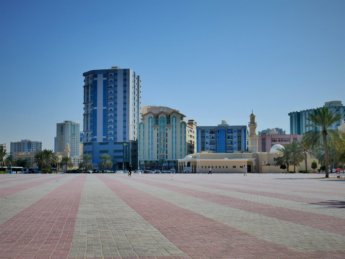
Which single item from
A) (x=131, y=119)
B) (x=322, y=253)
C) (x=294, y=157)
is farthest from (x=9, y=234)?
(x=131, y=119)

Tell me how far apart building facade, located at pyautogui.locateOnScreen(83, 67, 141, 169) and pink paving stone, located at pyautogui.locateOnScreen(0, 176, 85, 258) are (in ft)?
499

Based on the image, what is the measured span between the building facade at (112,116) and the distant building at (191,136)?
23359 mm

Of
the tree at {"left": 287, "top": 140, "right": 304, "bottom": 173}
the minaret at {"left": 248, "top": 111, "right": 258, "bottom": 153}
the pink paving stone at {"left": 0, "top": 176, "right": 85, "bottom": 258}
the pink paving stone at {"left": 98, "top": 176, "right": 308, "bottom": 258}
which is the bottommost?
the pink paving stone at {"left": 98, "top": 176, "right": 308, "bottom": 258}

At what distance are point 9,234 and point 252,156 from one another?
399ft

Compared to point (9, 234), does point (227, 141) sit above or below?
above

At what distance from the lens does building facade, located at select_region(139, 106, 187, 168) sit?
15525 centimetres

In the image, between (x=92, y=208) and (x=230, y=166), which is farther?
(x=230, y=166)

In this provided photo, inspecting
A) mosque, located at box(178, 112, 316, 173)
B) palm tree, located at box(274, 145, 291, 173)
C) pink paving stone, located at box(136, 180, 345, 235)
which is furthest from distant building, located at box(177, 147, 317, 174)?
pink paving stone, located at box(136, 180, 345, 235)

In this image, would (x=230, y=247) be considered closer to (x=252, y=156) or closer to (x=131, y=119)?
(x=252, y=156)

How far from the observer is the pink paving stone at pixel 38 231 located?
28.0ft

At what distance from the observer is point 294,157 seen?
343 ft

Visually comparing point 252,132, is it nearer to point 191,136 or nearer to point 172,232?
point 191,136

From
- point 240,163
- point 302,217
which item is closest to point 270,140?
point 240,163

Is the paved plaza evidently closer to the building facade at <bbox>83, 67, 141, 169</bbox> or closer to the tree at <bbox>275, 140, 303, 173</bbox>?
the tree at <bbox>275, 140, 303, 173</bbox>
